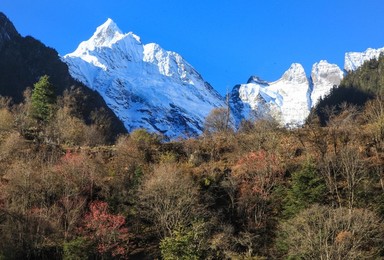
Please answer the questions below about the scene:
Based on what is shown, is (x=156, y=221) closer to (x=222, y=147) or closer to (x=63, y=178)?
(x=63, y=178)

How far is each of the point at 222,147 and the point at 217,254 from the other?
2383 centimetres

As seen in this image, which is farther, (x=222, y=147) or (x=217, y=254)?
(x=222, y=147)

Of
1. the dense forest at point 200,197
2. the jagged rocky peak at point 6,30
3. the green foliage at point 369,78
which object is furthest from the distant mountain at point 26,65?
the dense forest at point 200,197

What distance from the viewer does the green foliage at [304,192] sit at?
35375mm

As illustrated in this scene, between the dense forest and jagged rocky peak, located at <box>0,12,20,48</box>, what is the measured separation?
4625 inches

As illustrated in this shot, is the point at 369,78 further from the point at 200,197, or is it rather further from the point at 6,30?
the point at 6,30

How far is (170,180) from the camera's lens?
35875mm

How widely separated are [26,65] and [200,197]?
135m

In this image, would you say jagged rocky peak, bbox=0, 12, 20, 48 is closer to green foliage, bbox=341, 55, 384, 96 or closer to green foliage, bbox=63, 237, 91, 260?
green foliage, bbox=341, 55, 384, 96

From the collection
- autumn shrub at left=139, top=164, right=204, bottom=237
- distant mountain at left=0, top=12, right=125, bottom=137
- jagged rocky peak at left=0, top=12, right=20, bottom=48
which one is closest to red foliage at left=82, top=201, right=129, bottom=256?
autumn shrub at left=139, top=164, right=204, bottom=237

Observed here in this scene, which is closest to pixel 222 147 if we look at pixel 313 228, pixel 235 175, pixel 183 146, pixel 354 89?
pixel 183 146

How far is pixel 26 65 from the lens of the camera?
15700 centimetres

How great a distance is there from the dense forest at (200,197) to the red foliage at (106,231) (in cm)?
8

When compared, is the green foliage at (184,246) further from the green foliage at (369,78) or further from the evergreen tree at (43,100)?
the green foliage at (369,78)
